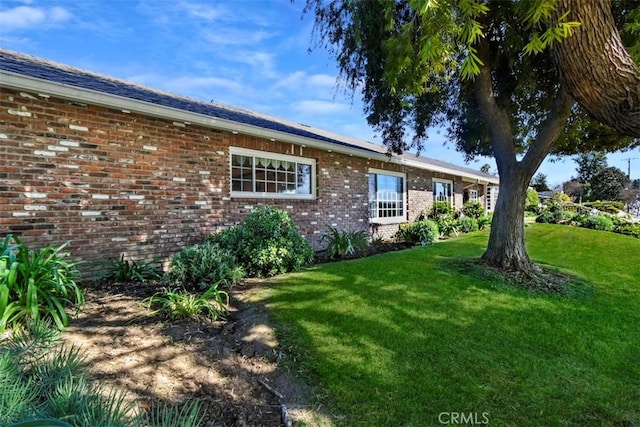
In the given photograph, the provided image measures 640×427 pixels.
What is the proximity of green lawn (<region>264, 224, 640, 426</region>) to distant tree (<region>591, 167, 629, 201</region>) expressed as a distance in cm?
3742

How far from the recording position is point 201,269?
5.25 m

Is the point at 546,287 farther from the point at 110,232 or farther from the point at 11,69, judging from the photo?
the point at 11,69

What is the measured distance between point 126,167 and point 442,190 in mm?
15006

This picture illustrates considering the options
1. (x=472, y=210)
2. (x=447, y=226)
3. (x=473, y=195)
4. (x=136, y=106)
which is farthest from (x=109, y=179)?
(x=473, y=195)

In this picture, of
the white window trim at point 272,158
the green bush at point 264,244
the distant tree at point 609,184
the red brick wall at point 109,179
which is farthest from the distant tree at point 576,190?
the red brick wall at point 109,179

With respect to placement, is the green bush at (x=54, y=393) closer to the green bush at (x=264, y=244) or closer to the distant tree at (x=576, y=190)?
the green bush at (x=264, y=244)

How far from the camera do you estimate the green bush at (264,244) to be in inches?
244

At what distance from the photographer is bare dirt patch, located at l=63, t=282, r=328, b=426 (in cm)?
256

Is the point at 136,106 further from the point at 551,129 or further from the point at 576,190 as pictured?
the point at 576,190

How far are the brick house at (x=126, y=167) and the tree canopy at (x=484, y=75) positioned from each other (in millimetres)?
2270

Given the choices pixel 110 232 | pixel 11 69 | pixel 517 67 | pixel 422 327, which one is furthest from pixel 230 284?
pixel 517 67
